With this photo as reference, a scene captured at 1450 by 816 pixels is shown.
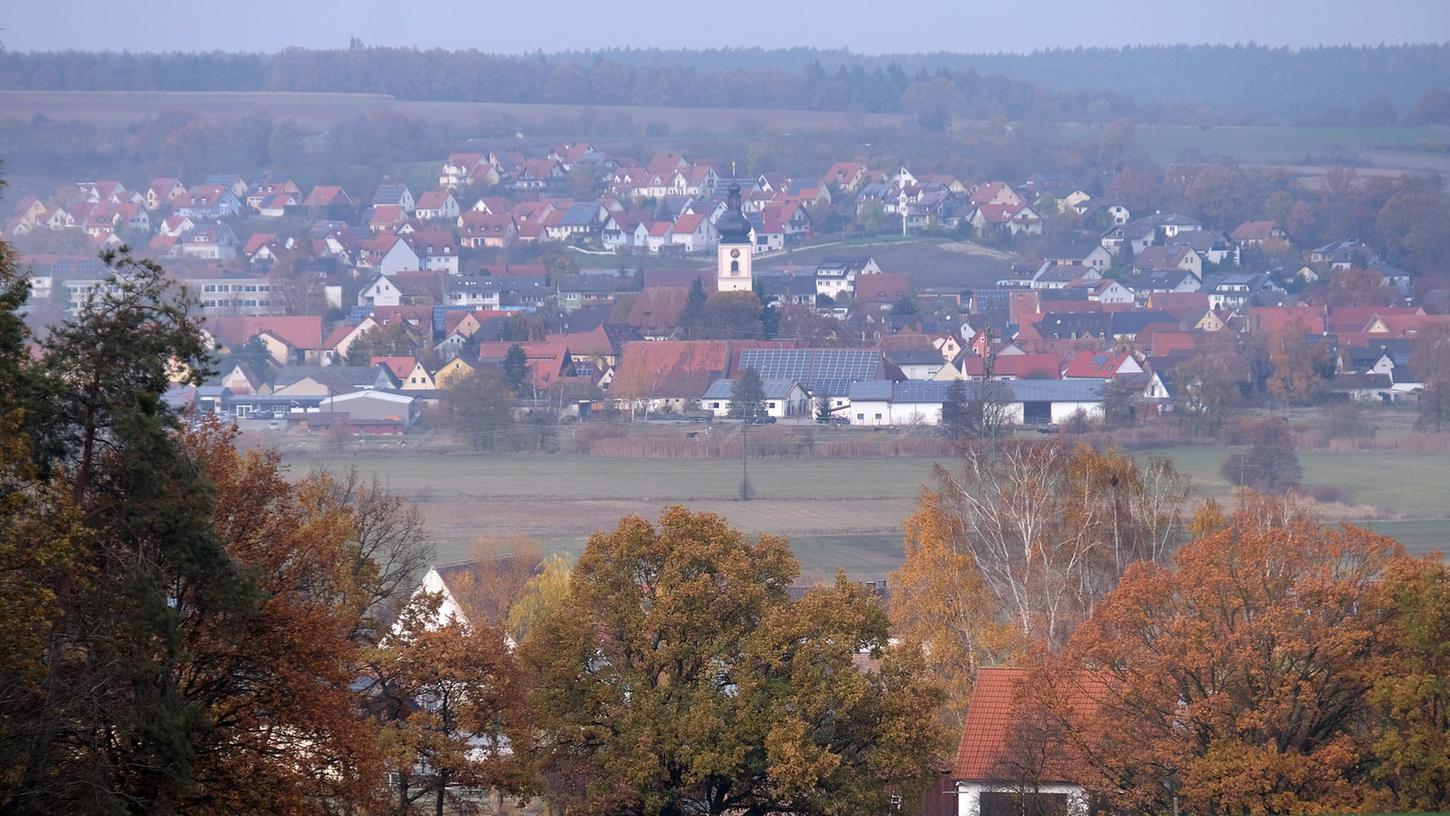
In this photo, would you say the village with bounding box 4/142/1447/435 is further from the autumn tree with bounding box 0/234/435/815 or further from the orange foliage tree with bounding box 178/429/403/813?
the autumn tree with bounding box 0/234/435/815

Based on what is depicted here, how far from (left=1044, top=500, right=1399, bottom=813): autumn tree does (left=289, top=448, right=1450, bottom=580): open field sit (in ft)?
49.6

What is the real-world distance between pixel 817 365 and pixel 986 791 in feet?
149

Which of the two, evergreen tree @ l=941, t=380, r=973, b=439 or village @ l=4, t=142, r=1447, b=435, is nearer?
evergreen tree @ l=941, t=380, r=973, b=439

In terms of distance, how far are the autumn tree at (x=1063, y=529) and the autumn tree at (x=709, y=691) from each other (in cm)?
666

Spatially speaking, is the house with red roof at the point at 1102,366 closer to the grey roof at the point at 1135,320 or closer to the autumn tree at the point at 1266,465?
the grey roof at the point at 1135,320

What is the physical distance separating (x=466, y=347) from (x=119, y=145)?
61.4m

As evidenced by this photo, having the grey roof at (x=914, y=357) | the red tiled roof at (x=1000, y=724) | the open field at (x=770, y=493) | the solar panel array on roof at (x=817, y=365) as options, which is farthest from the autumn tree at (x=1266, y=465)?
the red tiled roof at (x=1000, y=724)

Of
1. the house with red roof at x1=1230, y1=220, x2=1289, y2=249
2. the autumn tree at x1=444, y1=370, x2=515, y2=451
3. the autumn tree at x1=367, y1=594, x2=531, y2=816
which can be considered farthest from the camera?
the house with red roof at x1=1230, y1=220, x2=1289, y2=249

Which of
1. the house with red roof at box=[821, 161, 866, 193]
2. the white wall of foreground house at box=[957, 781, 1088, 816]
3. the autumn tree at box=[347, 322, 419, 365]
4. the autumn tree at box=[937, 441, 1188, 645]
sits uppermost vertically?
the house with red roof at box=[821, 161, 866, 193]

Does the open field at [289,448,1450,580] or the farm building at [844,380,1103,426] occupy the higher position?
the farm building at [844,380,1103,426]

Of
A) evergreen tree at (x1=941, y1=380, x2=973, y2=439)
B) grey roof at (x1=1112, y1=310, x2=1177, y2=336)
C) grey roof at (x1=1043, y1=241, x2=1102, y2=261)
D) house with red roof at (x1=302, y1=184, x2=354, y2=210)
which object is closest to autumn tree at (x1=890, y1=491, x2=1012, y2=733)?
evergreen tree at (x1=941, y1=380, x2=973, y2=439)

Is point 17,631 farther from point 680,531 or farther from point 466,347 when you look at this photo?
point 466,347

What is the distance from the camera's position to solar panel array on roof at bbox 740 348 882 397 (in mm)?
57569

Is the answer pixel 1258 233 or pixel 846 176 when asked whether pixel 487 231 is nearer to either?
pixel 846 176
